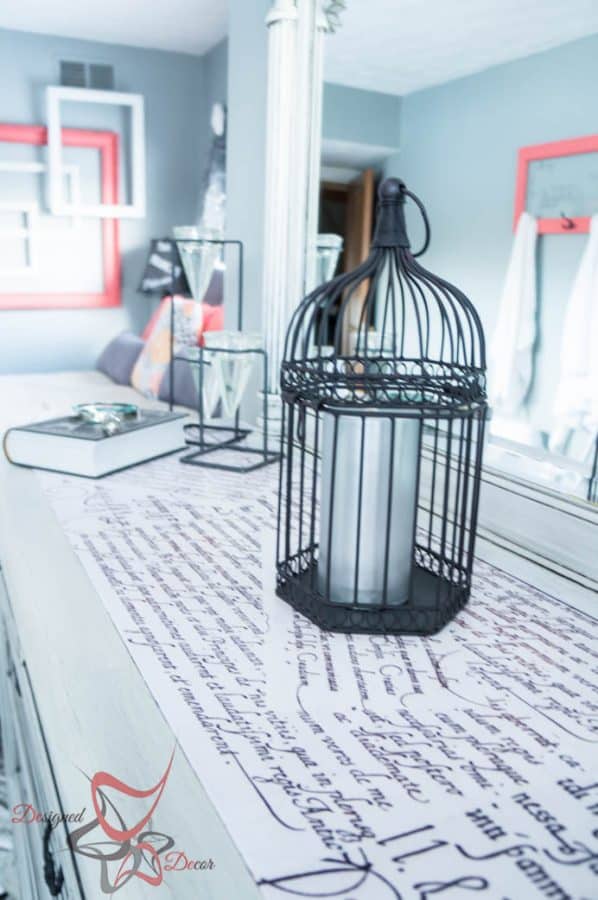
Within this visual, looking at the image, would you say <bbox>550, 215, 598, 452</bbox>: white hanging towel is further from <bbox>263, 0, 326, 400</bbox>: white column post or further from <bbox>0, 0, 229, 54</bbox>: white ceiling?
<bbox>0, 0, 229, 54</bbox>: white ceiling

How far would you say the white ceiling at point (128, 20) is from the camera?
2.01 metres

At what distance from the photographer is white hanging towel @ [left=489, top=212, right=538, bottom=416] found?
0.87 meters

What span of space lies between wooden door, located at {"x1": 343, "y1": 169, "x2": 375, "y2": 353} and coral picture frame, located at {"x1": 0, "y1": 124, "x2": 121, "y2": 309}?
150 cm

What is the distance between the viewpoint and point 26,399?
1.71m

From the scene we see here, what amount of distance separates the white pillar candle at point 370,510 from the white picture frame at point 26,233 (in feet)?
6.49

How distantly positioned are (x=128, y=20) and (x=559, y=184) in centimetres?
173

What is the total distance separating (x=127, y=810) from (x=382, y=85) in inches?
38.1

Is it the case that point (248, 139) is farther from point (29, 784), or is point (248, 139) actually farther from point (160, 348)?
point (29, 784)

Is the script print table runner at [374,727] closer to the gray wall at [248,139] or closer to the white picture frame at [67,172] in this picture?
the gray wall at [248,139]

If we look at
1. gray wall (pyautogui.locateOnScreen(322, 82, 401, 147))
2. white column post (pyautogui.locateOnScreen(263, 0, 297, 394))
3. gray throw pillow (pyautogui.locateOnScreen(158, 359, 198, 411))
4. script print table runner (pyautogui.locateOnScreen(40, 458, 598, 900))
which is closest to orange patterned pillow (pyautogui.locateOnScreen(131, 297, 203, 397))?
gray throw pillow (pyautogui.locateOnScreen(158, 359, 198, 411))

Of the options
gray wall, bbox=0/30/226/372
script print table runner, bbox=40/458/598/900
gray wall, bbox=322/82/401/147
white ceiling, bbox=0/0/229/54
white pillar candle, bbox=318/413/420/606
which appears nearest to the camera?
script print table runner, bbox=40/458/598/900

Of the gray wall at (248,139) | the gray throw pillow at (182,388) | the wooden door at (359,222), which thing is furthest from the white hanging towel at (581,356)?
the gray throw pillow at (182,388)

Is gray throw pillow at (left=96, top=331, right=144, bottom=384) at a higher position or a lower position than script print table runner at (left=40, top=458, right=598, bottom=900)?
higher

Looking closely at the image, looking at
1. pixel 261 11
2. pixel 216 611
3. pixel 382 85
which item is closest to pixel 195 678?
pixel 216 611
